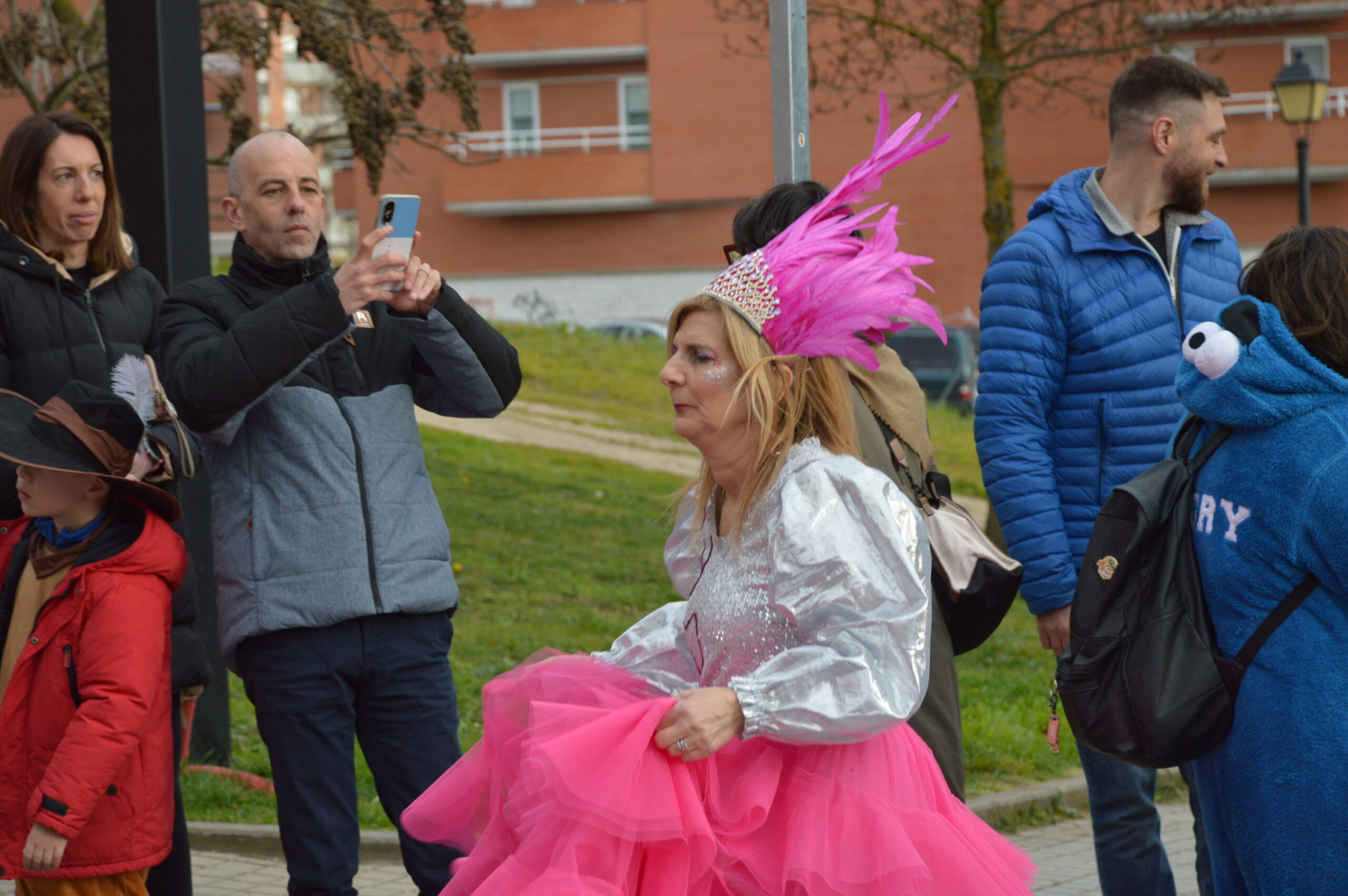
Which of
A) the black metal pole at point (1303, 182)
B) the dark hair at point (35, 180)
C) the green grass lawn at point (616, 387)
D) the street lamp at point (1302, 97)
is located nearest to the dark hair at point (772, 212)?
the dark hair at point (35, 180)

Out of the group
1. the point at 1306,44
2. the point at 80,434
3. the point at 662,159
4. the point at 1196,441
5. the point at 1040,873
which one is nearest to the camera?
the point at 1196,441

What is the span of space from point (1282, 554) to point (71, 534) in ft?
9.99

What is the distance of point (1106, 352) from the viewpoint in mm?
4168

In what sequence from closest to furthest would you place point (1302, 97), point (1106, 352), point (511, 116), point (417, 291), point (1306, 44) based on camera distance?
1. point (417, 291)
2. point (1106, 352)
3. point (1302, 97)
4. point (1306, 44)
5. point (511, 116)

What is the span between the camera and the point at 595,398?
75.2 feet

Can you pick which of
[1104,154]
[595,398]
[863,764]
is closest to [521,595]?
[863,764]

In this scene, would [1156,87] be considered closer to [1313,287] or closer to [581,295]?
[1313,287]

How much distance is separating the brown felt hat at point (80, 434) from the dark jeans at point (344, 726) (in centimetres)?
62

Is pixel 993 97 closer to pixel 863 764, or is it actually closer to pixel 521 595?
pixel 521 595

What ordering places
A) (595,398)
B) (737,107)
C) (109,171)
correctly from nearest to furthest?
1. (109,171)
2. (595,398)
3. (737,107)

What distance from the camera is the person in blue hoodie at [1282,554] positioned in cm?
288

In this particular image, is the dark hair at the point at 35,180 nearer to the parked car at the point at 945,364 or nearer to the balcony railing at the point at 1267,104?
the parked car at the point at 945,364

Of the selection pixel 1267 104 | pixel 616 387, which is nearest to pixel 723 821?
pixel 616 387

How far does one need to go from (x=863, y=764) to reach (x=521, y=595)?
885cm
